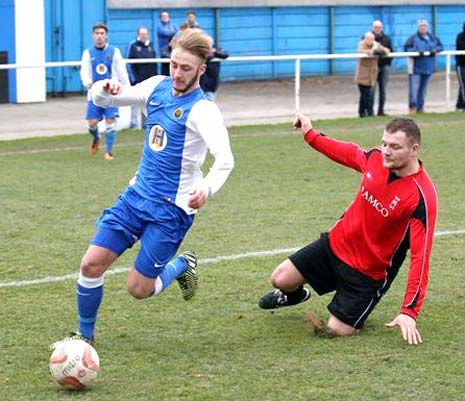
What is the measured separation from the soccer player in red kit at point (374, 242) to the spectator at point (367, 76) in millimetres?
13879

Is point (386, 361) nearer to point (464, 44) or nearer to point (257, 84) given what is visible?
point (464, 44)

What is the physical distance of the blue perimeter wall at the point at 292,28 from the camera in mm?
28200

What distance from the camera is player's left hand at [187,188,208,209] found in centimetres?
603

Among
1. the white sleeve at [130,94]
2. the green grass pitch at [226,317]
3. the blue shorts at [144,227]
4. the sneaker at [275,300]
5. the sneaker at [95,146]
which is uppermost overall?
the white sleeve at [130,94]

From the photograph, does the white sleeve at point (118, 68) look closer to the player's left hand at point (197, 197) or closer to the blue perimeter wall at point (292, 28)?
the player's left hand at point (197, 197)

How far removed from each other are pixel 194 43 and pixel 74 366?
1.90 m

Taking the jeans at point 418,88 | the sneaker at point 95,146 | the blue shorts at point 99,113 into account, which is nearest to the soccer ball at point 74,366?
the blue shorts at point 99,113

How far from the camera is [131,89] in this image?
269 inches

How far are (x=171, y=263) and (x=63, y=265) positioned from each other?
1.78 m

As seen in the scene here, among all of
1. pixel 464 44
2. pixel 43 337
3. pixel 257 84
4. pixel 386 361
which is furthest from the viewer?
pixel 257 84

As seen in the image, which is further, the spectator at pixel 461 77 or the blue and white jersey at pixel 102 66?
the spectator at pixel 461 77

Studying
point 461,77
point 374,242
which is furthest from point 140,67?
point 374,242

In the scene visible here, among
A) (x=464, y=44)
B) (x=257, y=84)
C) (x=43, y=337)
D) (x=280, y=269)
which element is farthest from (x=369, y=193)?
(x=257, y=84)

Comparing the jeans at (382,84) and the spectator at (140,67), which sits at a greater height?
the spectator at (140,67)
